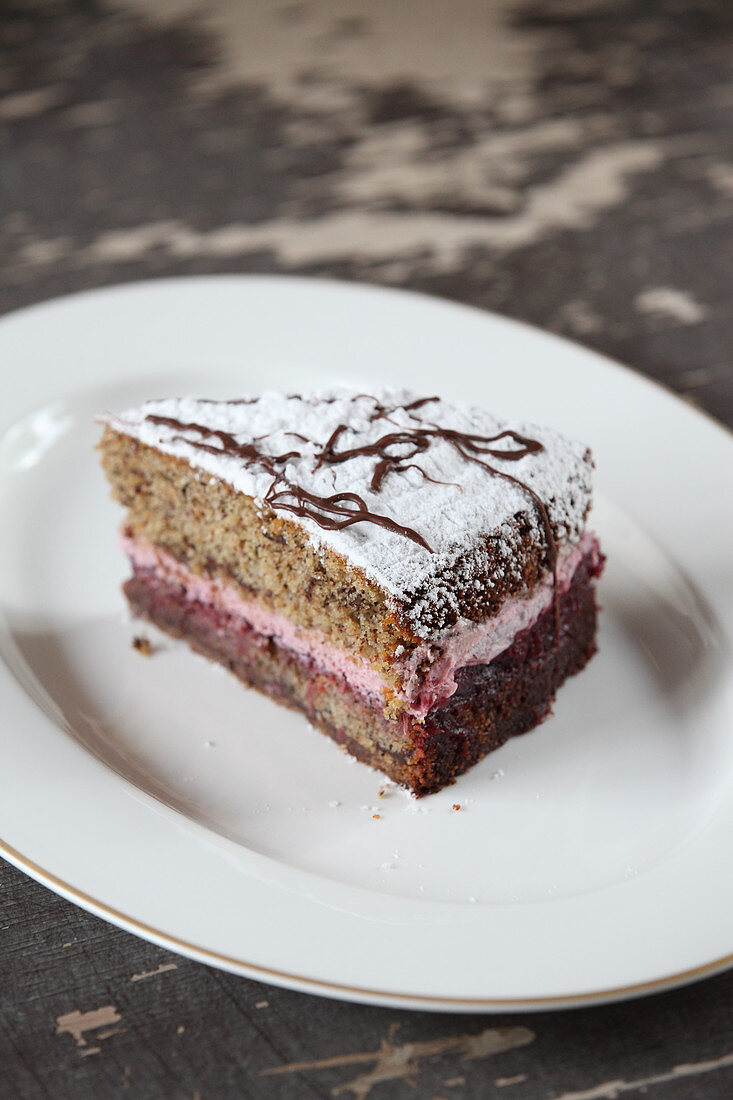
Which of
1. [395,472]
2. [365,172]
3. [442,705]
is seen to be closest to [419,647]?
[442,705]

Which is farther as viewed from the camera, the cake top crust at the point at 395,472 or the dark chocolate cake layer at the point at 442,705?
the dark chocolate cake layer at the point at 442,705

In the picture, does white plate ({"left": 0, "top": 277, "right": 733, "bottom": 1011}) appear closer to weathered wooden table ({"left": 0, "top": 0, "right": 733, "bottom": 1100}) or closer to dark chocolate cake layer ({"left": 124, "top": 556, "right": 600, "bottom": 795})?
dark chocolate cake layer ({"left": 124, "top": 556, "right": 600, "bottom": 795})

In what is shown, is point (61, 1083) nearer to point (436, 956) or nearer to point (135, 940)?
point (135, 940)

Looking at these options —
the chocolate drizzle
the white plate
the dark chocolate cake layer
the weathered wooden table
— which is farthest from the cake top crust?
the weathered wooden table

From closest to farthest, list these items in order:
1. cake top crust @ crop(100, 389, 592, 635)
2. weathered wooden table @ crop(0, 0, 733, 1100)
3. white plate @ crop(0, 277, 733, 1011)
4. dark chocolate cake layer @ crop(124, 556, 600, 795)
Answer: white plate @ crop(0, 277, 733, 1011) < weathered wooden table @ crop(0, 0, 733, 1100) < cake top crust @ crop(100, 389, 592, 635) < dark chocolate cake layer @ crop(124, 556, 600, 795)

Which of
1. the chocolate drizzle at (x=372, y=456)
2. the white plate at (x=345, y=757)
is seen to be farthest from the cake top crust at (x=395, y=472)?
the white plate at (x=345, y=757)

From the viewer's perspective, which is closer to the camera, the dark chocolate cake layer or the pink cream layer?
the pink cream layer

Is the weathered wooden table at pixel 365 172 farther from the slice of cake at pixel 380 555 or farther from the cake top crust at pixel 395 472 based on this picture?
the cake top crust at pixel 395 472
